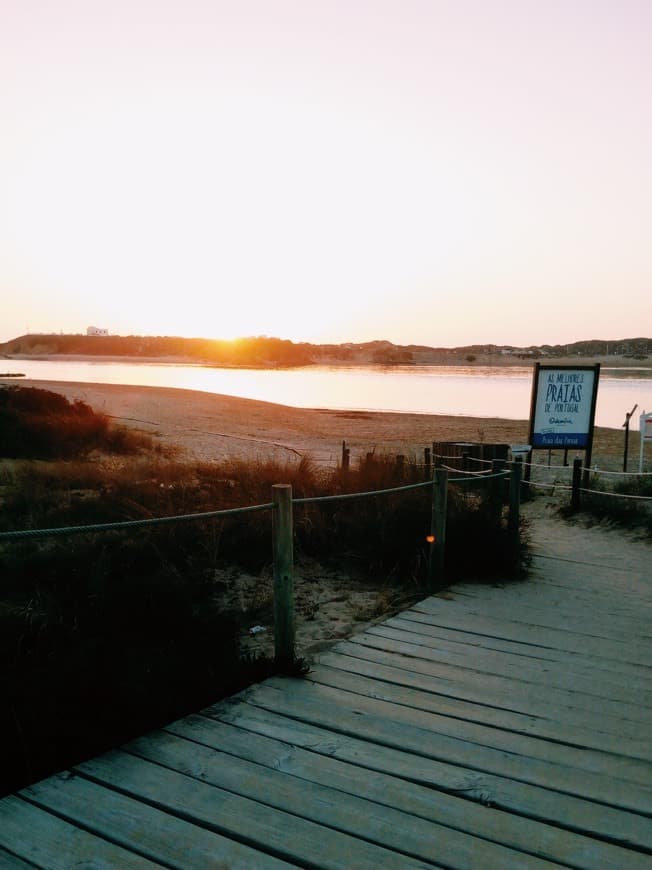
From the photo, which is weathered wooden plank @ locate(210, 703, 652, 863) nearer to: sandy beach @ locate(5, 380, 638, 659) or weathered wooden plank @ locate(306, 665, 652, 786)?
weathered wooden plank @ locate(306, 665, 652, 786)

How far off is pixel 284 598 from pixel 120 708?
3.76 feet

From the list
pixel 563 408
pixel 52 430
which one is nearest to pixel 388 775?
pixel 563 408

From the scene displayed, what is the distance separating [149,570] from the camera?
19.6 feet

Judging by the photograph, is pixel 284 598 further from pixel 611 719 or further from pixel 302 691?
pixel 611 719

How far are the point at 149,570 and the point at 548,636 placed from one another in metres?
3.29

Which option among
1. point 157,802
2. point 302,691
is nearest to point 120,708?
point 157,802

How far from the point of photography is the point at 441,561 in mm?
5840

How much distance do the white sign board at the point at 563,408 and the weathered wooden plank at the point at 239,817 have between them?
1011cm

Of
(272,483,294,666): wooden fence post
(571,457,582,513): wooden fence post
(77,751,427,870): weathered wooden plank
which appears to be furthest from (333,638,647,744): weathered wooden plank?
(571,457,582,513): wooden fence post

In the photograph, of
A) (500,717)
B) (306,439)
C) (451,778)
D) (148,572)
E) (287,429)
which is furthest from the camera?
(287,429)

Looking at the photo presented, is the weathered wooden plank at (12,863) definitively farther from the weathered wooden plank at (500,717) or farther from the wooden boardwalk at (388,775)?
the weathered wooden plank at (500,717)

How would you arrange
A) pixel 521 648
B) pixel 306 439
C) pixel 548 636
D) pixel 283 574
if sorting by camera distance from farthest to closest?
pixel 306 439, pixel 548 636, pixel 521 648, pixel 283 574

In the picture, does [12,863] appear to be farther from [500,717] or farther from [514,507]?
[514,507]

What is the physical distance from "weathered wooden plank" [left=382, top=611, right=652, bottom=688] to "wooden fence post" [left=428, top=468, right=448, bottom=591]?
0.75 m
